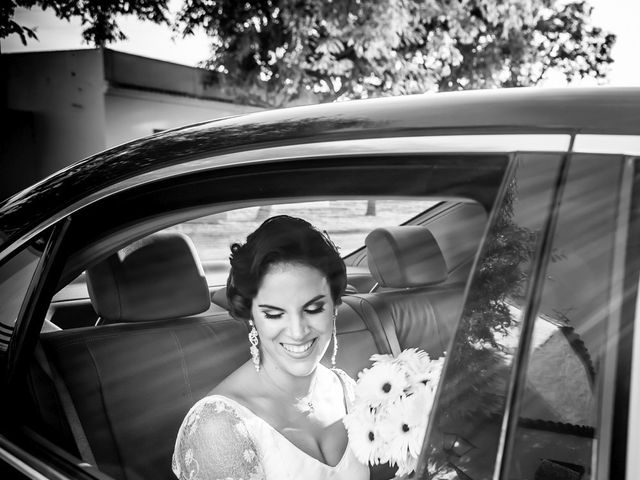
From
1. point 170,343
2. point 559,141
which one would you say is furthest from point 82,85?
point 559,141

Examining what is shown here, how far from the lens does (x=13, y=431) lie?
1.42 m

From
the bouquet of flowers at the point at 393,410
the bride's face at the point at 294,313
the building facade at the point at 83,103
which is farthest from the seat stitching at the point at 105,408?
the building facade at the point at 83,103

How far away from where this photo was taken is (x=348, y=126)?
1.09m

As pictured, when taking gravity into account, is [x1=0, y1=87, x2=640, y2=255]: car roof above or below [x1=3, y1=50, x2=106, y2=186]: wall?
below

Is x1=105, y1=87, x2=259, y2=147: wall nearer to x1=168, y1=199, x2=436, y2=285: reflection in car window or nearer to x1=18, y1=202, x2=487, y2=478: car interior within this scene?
x1=18, y1=202, x2=487, y2=478: car interior

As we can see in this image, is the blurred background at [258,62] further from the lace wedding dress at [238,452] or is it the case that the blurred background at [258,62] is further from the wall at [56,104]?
the lace wedding dress at [238,452]

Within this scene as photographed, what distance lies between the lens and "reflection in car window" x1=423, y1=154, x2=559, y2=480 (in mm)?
808

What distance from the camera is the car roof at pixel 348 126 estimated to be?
2.95 ft

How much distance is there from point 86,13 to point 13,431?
11618 millimetres

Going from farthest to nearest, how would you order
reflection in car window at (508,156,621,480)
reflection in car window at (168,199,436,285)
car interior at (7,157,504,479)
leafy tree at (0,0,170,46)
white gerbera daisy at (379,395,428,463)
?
leafy tree at (0,0,170,46) → car interior at (7,157,504,479) → reflection in car window at (168,199,436,285) → white gerbera daisy at (379,395,428,463) → reflection in car window at (508,156,621,480)

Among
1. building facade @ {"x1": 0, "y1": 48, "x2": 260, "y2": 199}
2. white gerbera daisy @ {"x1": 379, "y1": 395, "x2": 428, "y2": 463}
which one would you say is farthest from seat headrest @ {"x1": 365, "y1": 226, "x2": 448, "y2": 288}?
building facade @ {"x1": 0, "y1": 48, "x2": 260, "y2": 199}

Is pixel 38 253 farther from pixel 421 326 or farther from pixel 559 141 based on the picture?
pixel 559 141

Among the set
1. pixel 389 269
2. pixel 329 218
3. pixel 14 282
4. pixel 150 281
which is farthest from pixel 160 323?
pixel 329 218

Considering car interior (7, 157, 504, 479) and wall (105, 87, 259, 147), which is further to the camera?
wall (105, 87, 259, 147)
